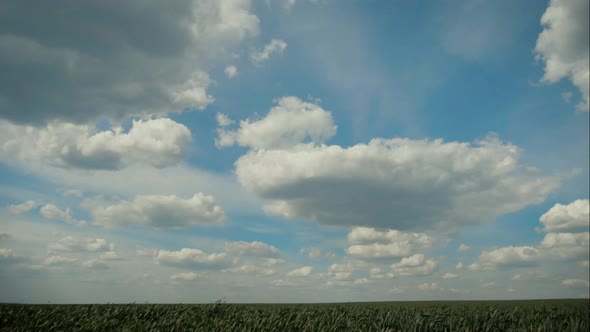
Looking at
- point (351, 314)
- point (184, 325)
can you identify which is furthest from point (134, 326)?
point (351, 314)

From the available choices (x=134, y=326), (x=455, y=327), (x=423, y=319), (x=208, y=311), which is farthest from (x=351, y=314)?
(x=134, y=326)

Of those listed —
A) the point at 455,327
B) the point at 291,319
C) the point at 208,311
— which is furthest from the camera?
the point at 208,311

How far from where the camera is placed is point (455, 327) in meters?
16.3

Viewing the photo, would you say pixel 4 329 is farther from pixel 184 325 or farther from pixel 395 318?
pixel 395 318

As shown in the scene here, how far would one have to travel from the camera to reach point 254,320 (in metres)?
17.9

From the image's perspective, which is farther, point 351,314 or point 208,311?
point 208,311

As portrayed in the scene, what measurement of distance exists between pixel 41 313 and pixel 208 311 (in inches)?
331

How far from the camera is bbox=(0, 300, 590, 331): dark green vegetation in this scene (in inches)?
643

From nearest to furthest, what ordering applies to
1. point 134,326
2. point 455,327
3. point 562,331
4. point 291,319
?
point 562,331 < point 455,327 < point 134,326 < point 291,319

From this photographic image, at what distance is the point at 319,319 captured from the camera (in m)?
18.4

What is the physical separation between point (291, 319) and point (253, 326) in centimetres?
267

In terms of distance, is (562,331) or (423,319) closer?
(562,331)

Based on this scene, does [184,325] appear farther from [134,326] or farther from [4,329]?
[4,329]

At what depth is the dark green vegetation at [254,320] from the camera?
16328 mm
